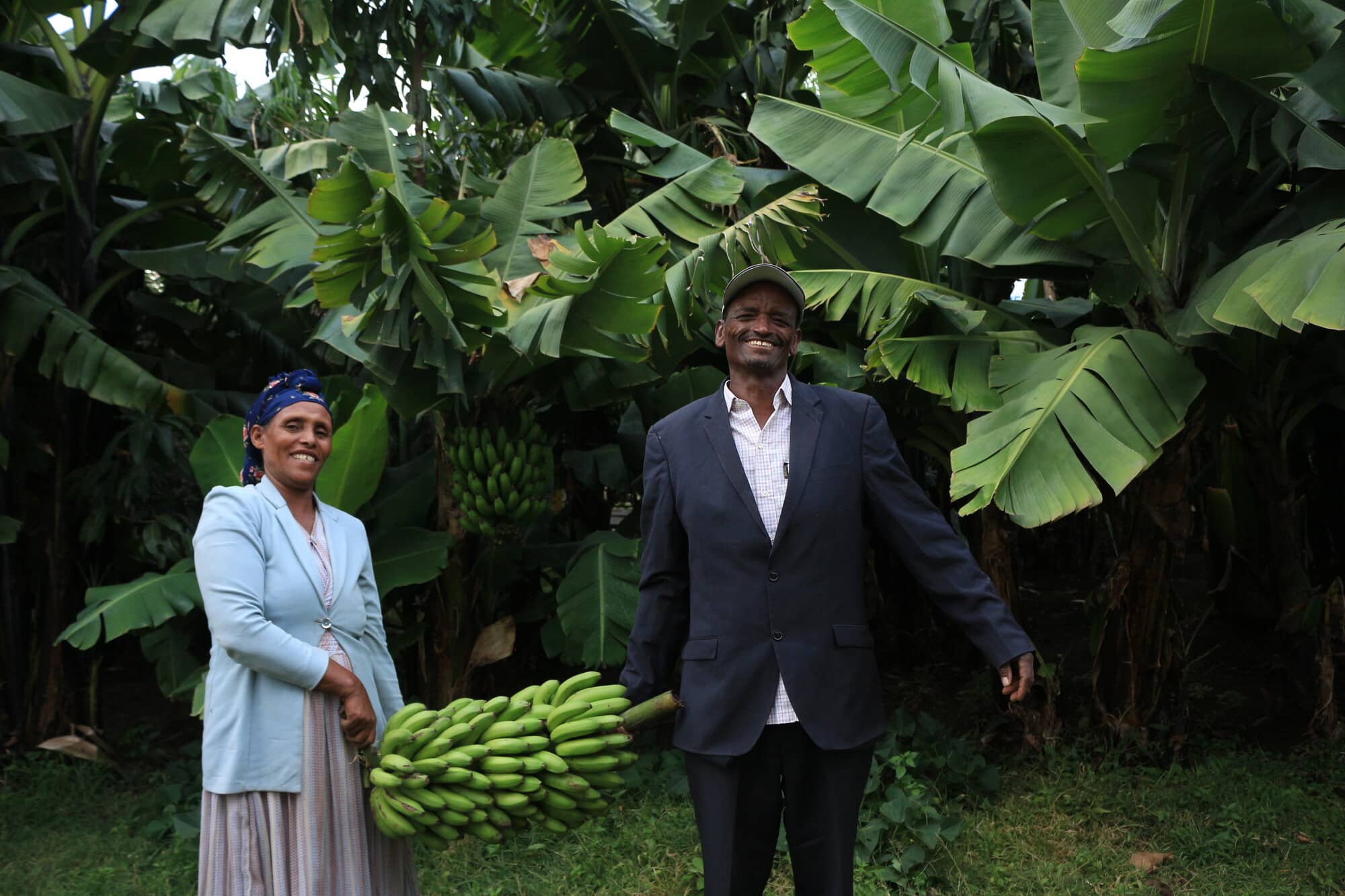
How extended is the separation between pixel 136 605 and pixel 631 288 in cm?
270

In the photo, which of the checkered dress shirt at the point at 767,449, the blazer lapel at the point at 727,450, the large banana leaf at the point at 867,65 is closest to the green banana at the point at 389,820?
the checkered dress shirt at the point at 767,449

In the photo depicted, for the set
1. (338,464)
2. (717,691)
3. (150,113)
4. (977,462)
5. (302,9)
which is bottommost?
(717,691)

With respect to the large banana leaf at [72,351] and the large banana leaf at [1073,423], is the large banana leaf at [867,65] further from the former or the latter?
the large banana leaf at [72,351]

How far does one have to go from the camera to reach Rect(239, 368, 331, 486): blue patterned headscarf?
8.68ft

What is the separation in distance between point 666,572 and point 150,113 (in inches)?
209

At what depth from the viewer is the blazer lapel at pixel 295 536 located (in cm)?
261

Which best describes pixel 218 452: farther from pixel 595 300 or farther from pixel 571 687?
pixel 571 687

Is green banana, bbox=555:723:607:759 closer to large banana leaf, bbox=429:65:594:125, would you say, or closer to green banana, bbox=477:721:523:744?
green banana, bbox=477:721:523:744

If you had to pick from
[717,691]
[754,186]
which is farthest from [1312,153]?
[717,691]

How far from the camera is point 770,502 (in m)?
2.51

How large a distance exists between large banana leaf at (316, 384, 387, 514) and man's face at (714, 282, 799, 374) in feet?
9.01

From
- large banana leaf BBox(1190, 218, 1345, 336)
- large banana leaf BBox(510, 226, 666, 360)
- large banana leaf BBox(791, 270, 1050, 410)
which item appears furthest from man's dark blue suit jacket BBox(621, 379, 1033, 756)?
large banana leaf BBox(791, 270, 1050, 410)

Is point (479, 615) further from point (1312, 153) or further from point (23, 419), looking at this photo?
point (1312, 153)

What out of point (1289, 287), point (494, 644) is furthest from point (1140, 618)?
point (494, 644)
